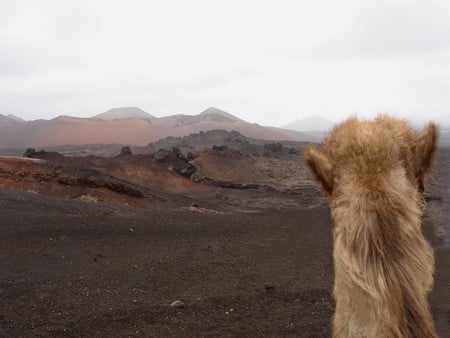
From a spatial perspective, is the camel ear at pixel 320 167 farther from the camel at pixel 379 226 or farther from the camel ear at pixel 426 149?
the camel ear at pixel 426 149

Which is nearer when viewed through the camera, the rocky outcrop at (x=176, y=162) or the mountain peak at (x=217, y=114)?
the rocky outcrop at (x=176, y=162)

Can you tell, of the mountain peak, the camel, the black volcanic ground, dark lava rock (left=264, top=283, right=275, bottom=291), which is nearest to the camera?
the camel

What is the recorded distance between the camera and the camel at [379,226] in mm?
1174

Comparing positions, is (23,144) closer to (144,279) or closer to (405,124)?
(144,279)

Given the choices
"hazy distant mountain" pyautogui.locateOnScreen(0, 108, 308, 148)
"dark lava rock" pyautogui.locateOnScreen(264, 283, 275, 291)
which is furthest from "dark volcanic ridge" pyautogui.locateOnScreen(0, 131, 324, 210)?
"hazy distant mountain" pyautogui.locateOnScreen(0, 108, 308, 148)

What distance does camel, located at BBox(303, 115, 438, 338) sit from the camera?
1.17 metres

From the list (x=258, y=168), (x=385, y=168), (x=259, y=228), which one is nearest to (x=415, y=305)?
(x=385, y=168)

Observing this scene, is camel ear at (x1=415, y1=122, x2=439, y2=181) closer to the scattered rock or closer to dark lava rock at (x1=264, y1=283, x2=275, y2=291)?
the scattered rock

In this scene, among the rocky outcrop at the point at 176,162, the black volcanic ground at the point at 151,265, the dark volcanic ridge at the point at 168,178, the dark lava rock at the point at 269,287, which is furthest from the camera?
the rocky outcrop at the point at 176,162

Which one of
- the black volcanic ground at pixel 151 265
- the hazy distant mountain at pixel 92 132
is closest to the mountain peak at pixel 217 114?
the hazy distant mountain at pixel 92 132

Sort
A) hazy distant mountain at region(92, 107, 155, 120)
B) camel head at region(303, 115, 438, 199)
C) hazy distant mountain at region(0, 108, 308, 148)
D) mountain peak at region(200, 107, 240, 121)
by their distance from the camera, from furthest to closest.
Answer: hazy distant mountain at region(92, 107, 155, 120)
mountain peak at region(200, 107, 240, 121)
hazy distant mountain at region(0, 108, 308, 148)
camel head at region(303, 115, 438, 199)

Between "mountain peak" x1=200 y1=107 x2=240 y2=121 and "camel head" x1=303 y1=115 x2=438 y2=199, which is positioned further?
"mountain peak" x1=200 y1=107 x2=240 y2=121

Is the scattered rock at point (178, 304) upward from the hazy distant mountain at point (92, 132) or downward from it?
downward

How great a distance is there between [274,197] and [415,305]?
1872cm
